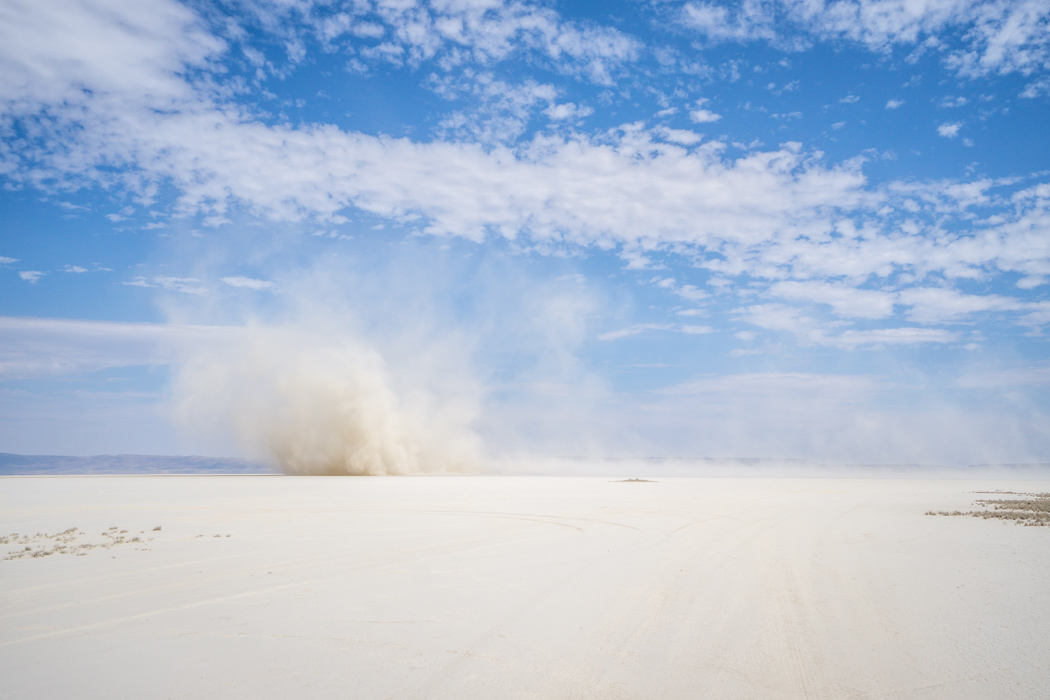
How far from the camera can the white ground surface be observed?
499cm

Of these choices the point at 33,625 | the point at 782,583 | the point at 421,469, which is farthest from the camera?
the point at 421,469

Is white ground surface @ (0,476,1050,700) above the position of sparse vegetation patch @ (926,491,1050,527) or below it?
below

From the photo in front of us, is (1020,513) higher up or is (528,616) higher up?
(1020,513)

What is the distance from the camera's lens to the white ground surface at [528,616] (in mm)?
4992

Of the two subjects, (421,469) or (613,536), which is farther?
(421,469)

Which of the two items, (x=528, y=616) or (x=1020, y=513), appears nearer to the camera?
(x=528, y=616)

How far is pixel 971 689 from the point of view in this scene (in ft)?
16.1

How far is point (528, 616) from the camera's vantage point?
6.89 metres

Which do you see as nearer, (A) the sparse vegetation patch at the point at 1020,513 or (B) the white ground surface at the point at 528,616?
(B) the white ground surface at the point at 528,616

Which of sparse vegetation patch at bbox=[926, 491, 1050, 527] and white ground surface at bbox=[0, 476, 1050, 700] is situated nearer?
white ground surface at bbox=[0, 476, 1050, 700]

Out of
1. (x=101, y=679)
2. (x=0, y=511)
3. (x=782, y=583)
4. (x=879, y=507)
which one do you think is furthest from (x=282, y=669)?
(x=879, y=507)

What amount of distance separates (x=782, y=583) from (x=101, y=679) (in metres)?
8.63

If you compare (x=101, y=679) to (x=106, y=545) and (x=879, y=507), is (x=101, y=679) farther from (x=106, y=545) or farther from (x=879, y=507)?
(x=879, y=507)

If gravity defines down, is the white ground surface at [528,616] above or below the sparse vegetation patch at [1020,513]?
below
